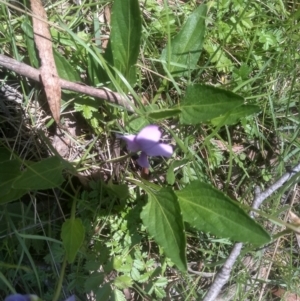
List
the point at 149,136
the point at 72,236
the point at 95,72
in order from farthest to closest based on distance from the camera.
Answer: the point at 95,72, the point at 72,236, the point at 149,136

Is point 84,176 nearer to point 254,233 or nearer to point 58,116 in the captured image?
point 58,116

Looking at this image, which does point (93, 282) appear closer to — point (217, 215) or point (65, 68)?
point (217, 215)

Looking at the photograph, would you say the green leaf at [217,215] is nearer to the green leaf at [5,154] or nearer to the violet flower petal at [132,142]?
the violet flower petal at [132,142]

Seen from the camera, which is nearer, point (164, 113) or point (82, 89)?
point (164, 113)

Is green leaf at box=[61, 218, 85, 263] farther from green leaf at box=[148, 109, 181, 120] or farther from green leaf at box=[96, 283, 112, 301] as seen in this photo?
green leaf at box=[148, 109, 181, 120]

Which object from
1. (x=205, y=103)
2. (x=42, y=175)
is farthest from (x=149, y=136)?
(x=42, y=175)

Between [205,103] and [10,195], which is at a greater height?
[205,103]
